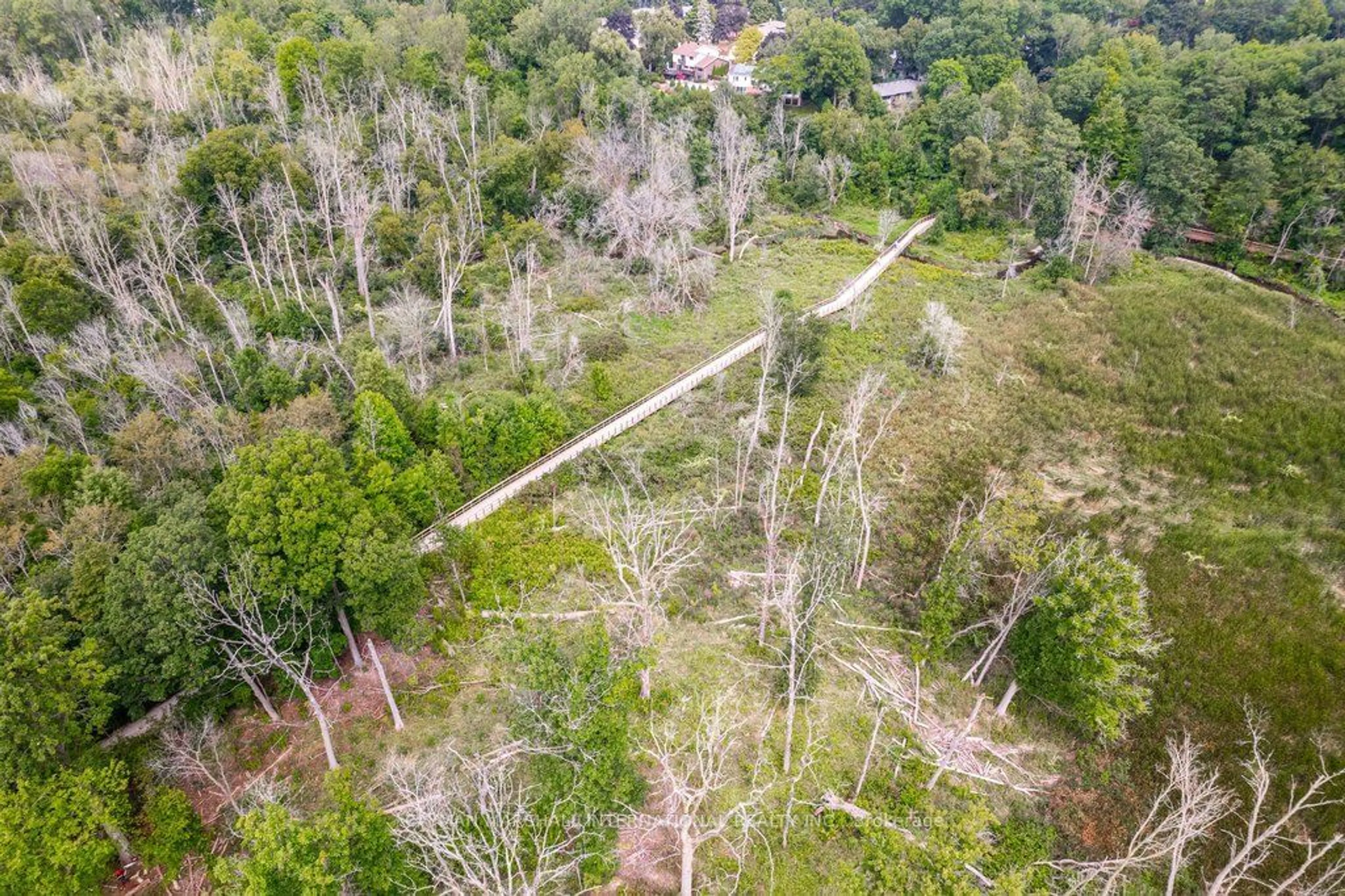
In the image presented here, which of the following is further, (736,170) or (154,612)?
(736,170)

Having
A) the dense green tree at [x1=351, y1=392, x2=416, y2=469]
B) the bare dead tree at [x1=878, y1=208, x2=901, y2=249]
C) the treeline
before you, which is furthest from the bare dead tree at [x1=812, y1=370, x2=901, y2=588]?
the bare dead tree at [x1=878, y1=208, x2=901, y2=249]

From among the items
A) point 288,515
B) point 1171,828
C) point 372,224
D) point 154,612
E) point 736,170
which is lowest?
point 1171,828

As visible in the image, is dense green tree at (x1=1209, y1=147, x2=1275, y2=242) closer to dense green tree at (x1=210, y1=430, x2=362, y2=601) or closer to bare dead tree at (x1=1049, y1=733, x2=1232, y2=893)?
bare dead tree at (x1=1049, y1=733, x2=1232, y2=893)

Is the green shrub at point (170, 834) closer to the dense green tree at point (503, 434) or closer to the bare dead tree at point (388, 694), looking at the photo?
the bare dead tree at point (388, 694)

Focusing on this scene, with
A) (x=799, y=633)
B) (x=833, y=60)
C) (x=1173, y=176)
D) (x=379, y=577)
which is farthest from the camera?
(x=833, y=60)

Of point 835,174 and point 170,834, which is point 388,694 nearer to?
A: point 170,834

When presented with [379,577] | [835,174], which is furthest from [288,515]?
[835,174]

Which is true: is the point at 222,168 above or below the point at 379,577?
above

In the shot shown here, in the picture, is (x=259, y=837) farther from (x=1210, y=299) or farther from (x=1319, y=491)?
(x=1210, y=299)
